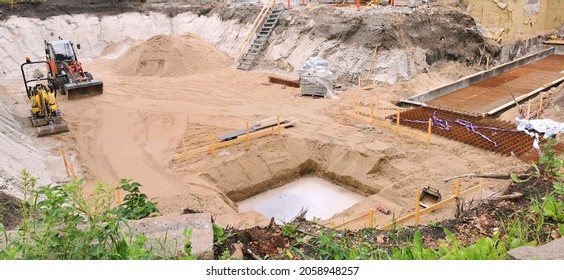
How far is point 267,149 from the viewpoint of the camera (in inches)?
441

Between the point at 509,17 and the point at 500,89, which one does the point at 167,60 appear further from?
→ the point at 509,17

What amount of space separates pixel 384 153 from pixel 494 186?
2763 mm

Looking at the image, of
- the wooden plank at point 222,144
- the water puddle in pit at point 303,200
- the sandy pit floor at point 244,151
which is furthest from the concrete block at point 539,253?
the wooden plank at point 222,144

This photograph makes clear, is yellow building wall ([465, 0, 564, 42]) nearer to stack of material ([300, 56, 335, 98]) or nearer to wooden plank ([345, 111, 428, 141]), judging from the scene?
stack of material ([300, 56, 335, 98])

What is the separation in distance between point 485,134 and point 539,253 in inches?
327

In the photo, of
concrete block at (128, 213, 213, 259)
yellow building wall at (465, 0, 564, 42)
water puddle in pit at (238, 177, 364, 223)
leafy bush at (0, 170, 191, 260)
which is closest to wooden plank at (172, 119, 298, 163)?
water puddle in pit at (238, 177, 364, 223)

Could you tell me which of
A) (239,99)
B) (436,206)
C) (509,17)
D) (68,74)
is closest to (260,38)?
(239,99)

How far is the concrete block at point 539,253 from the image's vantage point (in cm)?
339

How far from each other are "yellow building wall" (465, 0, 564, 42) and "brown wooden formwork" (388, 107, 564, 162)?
32.7 ft

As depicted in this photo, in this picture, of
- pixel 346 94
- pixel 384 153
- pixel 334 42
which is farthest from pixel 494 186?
pixel 334 42

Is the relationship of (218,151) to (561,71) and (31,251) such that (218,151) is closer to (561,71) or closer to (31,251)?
(31,251)

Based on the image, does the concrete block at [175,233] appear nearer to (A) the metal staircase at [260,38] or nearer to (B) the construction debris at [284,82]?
(B) the construction debris at [284,82]

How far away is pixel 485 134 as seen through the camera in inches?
436

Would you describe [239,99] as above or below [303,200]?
above
